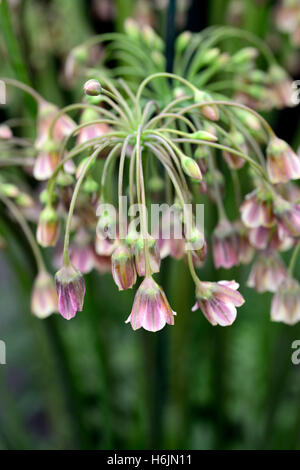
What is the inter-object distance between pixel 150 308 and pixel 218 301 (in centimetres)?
8

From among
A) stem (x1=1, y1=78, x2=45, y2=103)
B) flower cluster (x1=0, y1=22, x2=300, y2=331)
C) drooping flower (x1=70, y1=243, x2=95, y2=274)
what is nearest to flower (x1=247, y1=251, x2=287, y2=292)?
flower cluster (x1=0, y1=22, x2=300, y2=331)

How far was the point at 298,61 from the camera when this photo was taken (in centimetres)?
142

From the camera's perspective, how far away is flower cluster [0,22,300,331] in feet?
1.92

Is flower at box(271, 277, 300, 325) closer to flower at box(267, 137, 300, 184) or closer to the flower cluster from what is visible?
the flower cluster

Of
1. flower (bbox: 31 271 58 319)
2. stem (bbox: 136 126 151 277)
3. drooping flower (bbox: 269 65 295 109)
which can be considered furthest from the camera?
drooping flower (bbox: 269 65 295 109)

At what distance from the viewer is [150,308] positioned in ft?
1.92

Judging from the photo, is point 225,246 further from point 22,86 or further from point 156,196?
point 22,86

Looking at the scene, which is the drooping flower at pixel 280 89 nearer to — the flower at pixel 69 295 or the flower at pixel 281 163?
the flower at pixel 281 163

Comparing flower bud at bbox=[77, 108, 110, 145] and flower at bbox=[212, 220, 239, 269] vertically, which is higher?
flower bud at bbox=[77, 108, 110, 145]

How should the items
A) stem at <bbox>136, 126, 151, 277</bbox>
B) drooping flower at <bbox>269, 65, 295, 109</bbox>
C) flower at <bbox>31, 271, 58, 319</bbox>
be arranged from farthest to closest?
drooping flower at <bbox>269, 65, 295, 109</bbox>, flower at <bbox>31, 271, 58, 319</bbox>, stem at <bbox>136, 126, 151, 277</bbox>

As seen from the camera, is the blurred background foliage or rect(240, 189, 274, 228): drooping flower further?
the blurred background foliage

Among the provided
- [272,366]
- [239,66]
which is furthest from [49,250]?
[239,66]

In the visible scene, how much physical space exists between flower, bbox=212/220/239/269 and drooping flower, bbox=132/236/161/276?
0.45 feet

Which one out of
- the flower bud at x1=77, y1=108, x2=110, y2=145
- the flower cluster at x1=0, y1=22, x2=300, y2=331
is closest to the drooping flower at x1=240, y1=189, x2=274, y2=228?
the flower cluster at x1=0, y1=22, x2=300, y2=331
